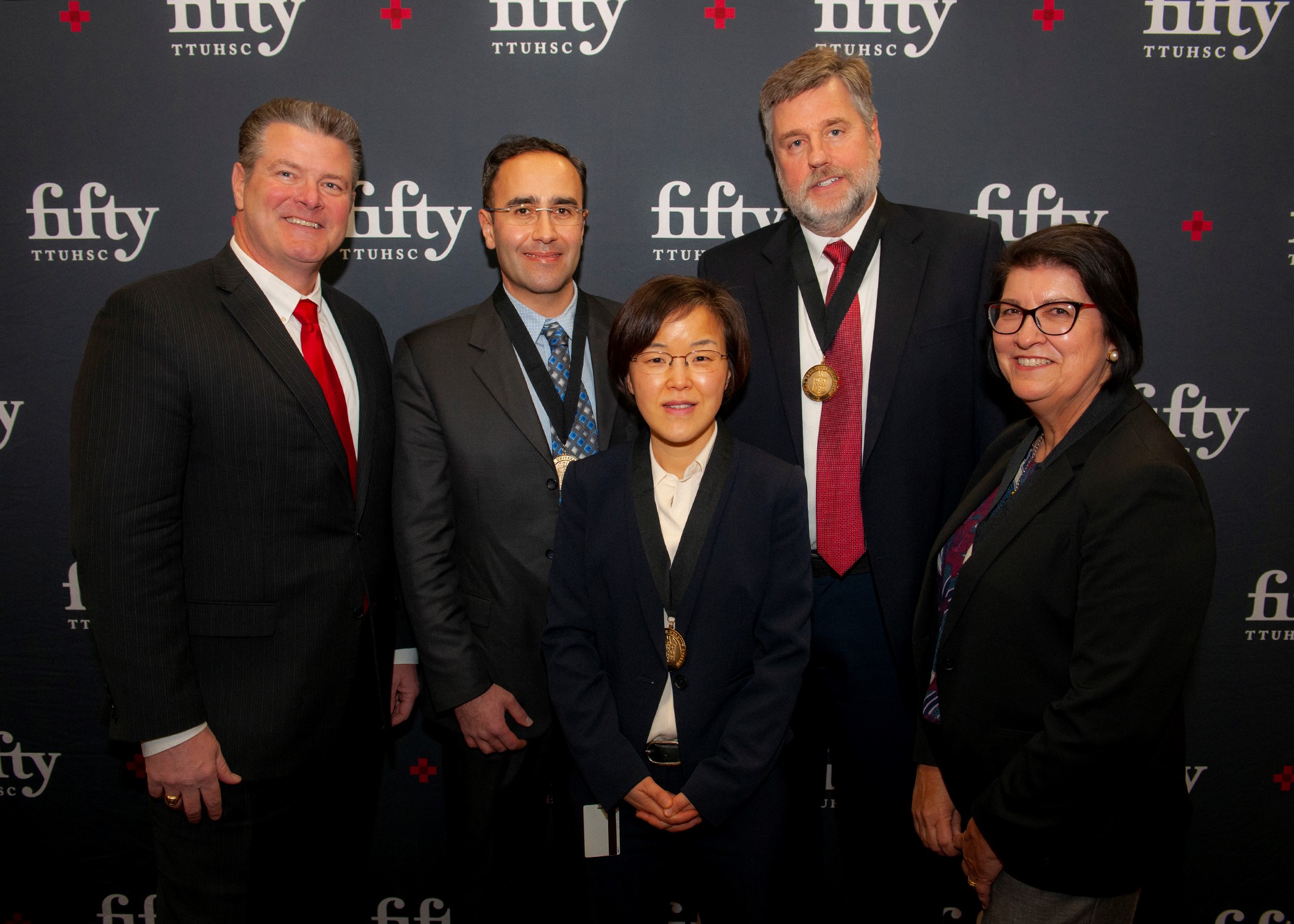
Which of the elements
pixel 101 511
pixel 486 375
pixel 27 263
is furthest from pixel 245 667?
pixel 27 263

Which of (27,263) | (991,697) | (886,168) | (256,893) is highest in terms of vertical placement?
(886,168)

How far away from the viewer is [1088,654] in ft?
4.76

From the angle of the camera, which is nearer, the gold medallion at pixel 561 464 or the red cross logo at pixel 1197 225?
the gold medallion at pixel 561 464

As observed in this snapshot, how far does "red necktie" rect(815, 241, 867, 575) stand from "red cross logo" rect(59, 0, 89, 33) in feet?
8.90

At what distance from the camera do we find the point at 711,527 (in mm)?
1776

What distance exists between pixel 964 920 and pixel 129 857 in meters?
3.17

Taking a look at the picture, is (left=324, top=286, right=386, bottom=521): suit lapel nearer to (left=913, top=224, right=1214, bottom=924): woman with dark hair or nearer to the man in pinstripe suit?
the man in pinstripe suit

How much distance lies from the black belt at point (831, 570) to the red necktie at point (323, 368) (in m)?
1.25

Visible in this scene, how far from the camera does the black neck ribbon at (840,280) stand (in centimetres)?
214

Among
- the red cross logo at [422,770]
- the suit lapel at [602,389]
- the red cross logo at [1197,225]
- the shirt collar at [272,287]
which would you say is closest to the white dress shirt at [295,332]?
the shirt collar at [272,287]

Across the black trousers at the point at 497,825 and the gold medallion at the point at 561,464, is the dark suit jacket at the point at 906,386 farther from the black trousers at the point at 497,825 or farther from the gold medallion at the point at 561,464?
the black trousers at the point at 497,825

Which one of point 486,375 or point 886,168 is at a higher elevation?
point 886,168

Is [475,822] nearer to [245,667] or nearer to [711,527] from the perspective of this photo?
[245,667]

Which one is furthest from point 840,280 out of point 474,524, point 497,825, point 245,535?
point 497,825
